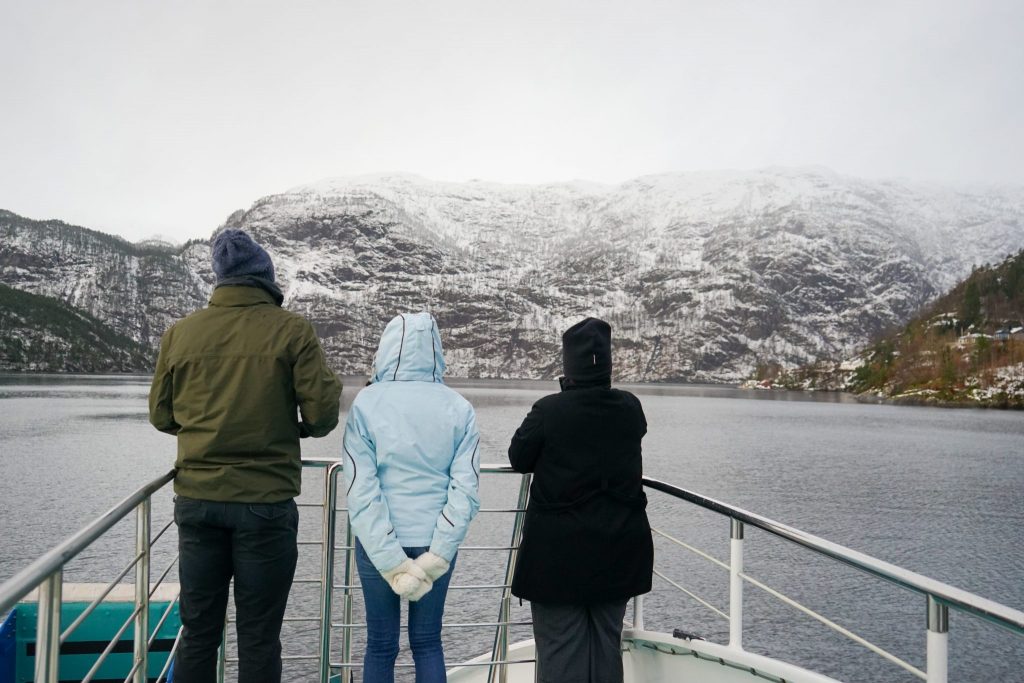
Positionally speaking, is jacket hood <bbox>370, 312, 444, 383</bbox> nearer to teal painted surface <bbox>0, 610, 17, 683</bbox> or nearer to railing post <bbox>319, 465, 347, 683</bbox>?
railing post <bbox>319, 465, 347, 683</bbox>

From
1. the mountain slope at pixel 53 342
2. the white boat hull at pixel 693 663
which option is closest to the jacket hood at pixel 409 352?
the white boat hull at pixel 693 663

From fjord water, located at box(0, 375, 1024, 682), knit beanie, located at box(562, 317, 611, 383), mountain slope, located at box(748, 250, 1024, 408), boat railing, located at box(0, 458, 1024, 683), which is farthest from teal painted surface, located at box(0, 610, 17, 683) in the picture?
mountain slope, located at box(748, 250, 1024, 408)

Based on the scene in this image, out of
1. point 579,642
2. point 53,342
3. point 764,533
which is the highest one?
point 53,342

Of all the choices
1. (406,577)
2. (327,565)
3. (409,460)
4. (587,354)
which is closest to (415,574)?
(406,577)

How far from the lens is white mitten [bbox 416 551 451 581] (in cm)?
279

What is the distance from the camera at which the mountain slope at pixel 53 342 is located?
152250mm

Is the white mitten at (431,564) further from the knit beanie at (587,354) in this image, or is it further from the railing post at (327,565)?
the knit beanie at (587,354)

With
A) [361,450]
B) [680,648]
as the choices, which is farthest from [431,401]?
[680,648]

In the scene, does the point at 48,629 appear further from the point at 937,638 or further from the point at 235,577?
the point at 937,638

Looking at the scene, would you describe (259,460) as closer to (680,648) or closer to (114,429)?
(680,648)

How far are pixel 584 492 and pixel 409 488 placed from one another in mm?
738

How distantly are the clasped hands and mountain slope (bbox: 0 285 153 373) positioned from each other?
181 metres

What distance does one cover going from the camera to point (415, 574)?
109 inches

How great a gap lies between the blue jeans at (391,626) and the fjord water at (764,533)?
527cm
